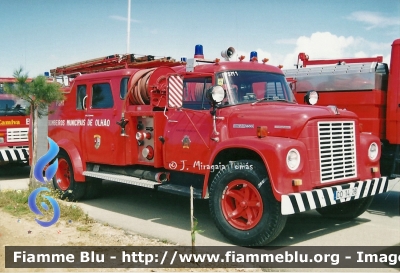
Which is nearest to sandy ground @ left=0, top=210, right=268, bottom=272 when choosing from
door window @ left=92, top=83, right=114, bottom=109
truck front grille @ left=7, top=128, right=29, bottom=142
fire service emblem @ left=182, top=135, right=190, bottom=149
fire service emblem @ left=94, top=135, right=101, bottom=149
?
fire service emblem @ left=182, top=135, right=190, bottom=149

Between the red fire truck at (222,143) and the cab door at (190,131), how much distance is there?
0.02m

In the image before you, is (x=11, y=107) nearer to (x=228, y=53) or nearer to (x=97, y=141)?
(x=97, y=141)

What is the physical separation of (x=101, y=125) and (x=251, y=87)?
2987mm

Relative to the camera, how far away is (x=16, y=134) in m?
11.9

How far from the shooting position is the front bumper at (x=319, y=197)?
516 centimetres

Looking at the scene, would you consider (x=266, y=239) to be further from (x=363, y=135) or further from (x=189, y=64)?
(x=189, y=64)

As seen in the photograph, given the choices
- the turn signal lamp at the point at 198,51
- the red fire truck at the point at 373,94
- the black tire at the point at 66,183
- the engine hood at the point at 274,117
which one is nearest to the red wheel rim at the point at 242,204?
the engine hood at the point at 274,117

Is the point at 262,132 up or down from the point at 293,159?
up

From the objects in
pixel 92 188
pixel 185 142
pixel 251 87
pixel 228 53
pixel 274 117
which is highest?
pixel 228 53

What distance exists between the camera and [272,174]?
529cm

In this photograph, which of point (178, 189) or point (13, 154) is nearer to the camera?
point (178, 189)

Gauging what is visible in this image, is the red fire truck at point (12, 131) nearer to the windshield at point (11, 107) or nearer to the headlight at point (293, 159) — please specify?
→ the windshield at point (11, 107)

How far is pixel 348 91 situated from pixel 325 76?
597 mm

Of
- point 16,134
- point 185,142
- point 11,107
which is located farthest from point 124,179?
point 11,107
